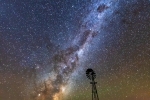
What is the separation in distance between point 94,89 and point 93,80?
51.5 inches

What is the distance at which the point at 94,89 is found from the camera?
57938mm

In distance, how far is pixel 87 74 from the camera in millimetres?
57812

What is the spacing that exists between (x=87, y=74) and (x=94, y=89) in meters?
2.32

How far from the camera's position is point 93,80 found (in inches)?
2271

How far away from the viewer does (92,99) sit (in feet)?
186

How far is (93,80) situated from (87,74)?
1.18 metres

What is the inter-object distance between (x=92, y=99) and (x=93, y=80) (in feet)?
8.84

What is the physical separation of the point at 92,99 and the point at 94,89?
1.74 meters
